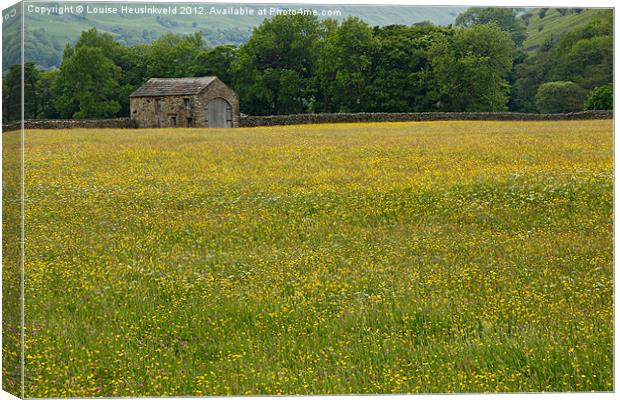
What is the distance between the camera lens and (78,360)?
891 cm

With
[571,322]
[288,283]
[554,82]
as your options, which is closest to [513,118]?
[554,82]

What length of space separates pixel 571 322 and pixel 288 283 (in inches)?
113

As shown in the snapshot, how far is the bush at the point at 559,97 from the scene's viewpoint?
33.9 feet

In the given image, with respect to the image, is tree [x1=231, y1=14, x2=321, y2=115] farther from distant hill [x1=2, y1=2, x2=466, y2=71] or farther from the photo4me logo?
Answer: the photo4me logo

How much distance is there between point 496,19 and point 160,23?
138 inches

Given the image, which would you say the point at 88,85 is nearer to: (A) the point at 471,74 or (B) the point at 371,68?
(B) the point at 371,68

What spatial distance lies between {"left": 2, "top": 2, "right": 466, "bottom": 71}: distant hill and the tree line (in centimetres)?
12

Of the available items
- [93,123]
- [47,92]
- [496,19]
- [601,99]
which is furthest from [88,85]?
[601,99]

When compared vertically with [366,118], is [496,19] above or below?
above

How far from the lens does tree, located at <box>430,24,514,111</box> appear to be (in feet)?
33.8

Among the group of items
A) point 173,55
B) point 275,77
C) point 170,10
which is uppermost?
point 170,10

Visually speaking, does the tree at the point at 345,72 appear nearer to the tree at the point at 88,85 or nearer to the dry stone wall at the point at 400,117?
the dry stone wall at the point at 400,117

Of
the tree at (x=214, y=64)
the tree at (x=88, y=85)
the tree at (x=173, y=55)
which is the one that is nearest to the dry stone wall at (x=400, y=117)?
the tree at (x=214, y=64)

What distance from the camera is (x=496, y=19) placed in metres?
9.82
